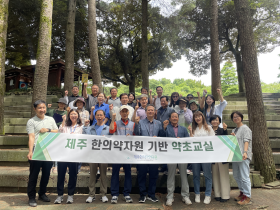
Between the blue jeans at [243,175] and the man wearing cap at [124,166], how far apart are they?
7.49 ft

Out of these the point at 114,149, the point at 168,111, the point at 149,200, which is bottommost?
the point at 149,200

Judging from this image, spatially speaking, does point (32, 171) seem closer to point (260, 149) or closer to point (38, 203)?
point (38, 203)

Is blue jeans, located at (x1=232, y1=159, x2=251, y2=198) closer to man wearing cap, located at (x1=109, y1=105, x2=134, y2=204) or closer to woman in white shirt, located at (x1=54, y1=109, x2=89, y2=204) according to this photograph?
man wearing cap, located at (x1=109, y1=105, x2=134, y2=204)

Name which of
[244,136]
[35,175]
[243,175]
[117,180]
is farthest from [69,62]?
[243,175]

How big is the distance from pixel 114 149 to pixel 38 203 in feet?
5.97

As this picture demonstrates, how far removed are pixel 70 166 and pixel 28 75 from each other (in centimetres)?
1881

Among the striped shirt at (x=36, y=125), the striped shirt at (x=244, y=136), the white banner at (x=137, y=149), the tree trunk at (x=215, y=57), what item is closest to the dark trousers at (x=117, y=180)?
the white banner at (x=137, y=149)

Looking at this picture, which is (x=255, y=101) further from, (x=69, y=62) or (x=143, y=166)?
(x=69, y=62)

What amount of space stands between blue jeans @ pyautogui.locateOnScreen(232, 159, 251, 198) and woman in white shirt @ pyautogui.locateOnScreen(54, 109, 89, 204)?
133 inches

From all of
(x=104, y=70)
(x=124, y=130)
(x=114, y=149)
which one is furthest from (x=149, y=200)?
(x=104, y=70)

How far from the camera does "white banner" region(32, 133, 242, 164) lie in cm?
374

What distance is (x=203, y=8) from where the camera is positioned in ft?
59.8

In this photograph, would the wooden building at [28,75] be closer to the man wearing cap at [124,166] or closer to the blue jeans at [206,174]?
the man wearing cap at [124,166]

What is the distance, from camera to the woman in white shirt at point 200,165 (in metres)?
3.85
